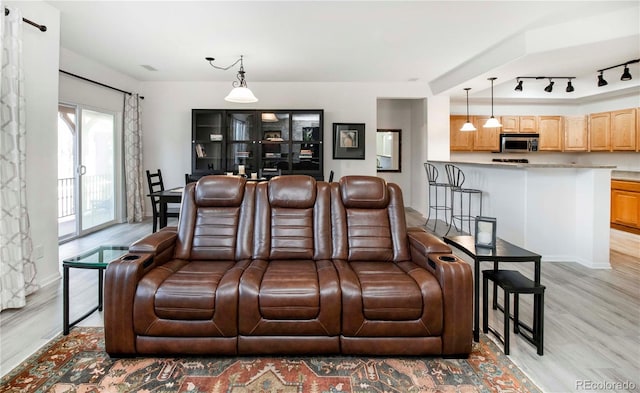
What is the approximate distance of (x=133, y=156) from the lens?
6.39 m

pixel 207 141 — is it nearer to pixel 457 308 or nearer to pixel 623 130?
pixel 457 308

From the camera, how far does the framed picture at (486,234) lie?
2529 millimetres

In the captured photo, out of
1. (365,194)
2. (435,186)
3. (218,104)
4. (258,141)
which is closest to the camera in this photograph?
(365,194)

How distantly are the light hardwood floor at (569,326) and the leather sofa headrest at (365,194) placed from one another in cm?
123

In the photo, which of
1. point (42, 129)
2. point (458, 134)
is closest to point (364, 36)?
point (42, 129)

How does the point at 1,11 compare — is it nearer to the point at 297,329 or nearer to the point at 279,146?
the point at 297,329

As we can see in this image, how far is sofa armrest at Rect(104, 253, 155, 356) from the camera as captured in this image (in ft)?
6.81

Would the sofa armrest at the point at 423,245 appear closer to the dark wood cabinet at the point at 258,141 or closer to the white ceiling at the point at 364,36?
the white ceiling at the point at 364,36

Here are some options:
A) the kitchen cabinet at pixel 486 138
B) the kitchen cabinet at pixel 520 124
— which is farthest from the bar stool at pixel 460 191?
the kitchen cabinet at pixel 520 124

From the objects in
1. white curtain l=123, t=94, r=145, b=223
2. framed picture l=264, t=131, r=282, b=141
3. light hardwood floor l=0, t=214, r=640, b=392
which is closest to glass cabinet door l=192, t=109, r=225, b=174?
framed picture l=264, t=131, r=282, b=141

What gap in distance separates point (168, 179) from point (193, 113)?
146 cm

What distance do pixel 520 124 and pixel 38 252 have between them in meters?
8.32

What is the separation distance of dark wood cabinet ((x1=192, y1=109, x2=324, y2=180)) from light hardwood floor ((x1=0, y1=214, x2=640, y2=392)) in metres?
3.33

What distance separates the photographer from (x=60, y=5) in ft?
11.5
